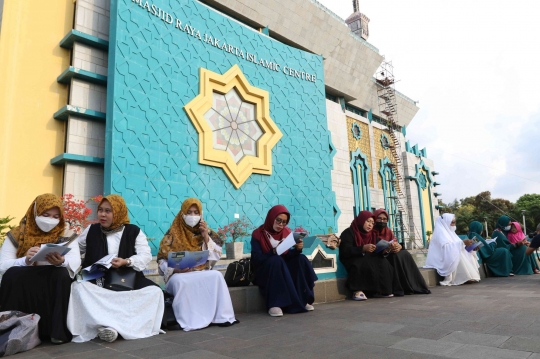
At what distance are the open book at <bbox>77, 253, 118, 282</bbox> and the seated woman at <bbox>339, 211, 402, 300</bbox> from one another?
2.97 metres

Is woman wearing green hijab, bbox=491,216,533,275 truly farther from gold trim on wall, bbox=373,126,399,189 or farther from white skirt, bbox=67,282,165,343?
gold trim on wall, bbox=373,126,399,189

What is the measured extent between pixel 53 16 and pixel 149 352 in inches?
378

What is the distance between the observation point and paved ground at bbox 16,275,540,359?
7.01 ft

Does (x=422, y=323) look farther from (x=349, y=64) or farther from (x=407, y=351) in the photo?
(x=349, y=64)

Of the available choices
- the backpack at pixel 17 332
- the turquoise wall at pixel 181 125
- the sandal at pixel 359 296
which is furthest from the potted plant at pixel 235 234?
the backpack at pixel 17 332

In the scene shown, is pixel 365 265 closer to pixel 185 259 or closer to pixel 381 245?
pixel 381 245

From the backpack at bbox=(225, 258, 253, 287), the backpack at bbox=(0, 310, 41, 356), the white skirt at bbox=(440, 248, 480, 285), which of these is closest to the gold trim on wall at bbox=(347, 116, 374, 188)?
the white skirt at bbox=(440, 248, 480, 285)

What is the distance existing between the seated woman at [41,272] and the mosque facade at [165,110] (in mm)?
2992

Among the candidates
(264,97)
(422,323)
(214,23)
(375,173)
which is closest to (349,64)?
(375,173)

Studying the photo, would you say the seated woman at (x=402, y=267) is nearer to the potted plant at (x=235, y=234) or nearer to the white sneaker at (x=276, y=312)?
the white sneaker at (x=276, y=312)

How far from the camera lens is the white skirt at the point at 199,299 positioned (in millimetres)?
3203

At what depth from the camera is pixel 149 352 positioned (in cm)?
236

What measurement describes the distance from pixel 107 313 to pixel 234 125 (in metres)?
8.55

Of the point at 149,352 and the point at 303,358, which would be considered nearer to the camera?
the point at 303,358
